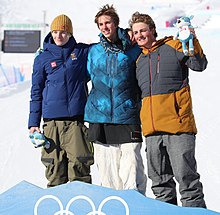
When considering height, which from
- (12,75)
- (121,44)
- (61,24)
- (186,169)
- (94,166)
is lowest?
(94,166)

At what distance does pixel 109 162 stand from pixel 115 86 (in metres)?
0.56

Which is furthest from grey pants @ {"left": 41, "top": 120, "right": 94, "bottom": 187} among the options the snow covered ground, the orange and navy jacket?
the snow covered ground

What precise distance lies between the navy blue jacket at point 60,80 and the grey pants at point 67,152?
99mm

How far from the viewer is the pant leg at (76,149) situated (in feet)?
11.9

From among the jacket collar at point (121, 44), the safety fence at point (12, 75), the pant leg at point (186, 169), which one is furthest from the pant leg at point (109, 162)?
the safety fence at point (12, 75)

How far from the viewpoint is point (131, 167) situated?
136 inches

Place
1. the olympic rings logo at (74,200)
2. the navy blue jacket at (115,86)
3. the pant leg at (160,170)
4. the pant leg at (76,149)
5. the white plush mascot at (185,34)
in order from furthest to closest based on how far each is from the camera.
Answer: the pant leg at (76,149), the navy blue jacket at (115,86), the pant leg at (160,170), the white plush mascot at (185,34), the olympic rings logo at (74,200)

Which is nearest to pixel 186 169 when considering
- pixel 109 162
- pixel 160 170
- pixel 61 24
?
pixel 160 170

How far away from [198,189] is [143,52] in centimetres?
101

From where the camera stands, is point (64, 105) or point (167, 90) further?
point (64, 105)

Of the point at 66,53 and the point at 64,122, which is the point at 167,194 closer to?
the point at 64,122

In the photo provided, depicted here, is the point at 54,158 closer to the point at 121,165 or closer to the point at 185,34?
the point at 121,165

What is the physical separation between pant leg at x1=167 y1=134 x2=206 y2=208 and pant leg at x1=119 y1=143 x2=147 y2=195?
1.11 feet

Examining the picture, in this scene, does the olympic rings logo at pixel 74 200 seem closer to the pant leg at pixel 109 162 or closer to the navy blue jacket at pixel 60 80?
the pant leg at pixel 109 162
